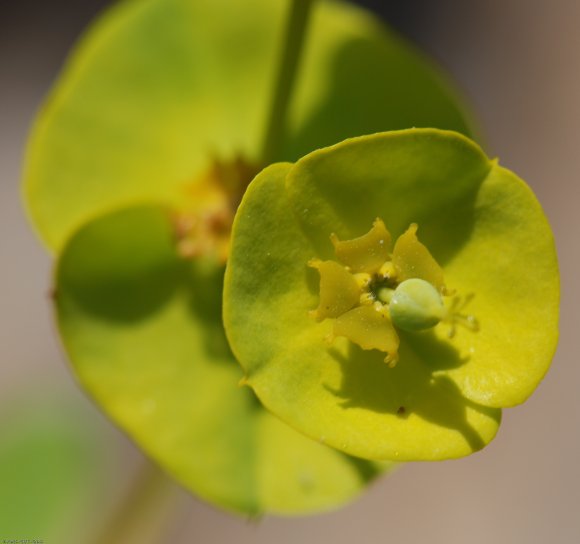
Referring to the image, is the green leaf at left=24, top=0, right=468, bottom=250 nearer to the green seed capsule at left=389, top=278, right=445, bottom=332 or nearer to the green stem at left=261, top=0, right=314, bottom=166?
the green stem at left=261, top=0, right=314, bottom=166

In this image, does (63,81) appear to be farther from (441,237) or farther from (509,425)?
(509,425)

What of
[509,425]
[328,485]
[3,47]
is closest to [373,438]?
[328,485]

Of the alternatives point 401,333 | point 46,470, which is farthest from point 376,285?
point 46,470

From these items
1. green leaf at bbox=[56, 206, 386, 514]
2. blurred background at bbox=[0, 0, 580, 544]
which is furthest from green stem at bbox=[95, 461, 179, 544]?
green leaf at bbox=[56, 206, 386, 514]

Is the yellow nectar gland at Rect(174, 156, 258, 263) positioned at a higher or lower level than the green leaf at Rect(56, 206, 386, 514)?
higher

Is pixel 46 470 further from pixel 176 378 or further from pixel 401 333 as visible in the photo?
pixel 401 333

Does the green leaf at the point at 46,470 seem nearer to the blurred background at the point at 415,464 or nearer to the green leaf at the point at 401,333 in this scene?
the blurred background at the point at 415,464
